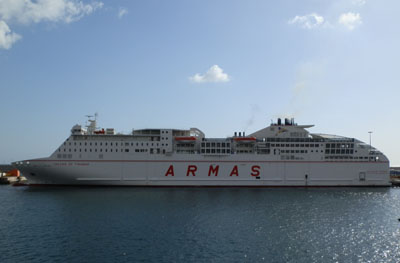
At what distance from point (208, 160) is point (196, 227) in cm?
1505

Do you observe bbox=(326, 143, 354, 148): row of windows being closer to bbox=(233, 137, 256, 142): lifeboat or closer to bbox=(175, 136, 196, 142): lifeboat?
bbox=(233, 137, 256, 142): lifeboat

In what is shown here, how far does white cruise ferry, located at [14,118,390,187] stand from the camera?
30.2 meters

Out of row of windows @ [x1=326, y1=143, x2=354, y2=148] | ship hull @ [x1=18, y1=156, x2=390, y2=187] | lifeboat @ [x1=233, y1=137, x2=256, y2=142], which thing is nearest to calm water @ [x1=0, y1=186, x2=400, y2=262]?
ship hull @ [x1=18, y1=156, x2=390, y2=187]

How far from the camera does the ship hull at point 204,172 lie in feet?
98.6

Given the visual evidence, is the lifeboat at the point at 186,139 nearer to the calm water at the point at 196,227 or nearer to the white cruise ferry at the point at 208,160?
the white cruise ferry at the point at 208,160

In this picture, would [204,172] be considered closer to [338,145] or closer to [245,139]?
[245,139]

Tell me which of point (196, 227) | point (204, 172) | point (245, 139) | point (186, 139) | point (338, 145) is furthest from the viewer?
point (338, 145)

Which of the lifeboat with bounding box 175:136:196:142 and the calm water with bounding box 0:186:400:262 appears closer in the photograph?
the calm water with bounding box 0:186:400:262

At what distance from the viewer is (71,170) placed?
1179 inches

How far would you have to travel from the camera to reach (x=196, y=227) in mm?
16844

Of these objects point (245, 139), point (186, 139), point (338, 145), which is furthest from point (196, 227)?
point (338, 145)

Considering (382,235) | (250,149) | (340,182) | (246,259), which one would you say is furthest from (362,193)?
(246,259)

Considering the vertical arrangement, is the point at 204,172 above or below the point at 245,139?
below

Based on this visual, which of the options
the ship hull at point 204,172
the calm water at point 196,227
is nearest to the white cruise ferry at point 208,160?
the ship hull at point 204,172
